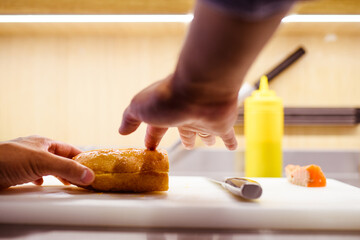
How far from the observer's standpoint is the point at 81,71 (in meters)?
1.28

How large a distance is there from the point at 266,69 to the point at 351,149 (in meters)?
0.47

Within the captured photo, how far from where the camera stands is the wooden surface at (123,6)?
0.94 m

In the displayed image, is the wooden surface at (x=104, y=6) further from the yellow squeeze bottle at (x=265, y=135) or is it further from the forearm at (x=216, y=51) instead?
the forearm at (x=216, y=51)

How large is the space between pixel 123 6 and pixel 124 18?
0.08m

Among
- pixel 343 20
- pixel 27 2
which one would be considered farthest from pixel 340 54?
pixel 27 2

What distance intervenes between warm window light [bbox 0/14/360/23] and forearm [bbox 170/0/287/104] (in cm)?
66

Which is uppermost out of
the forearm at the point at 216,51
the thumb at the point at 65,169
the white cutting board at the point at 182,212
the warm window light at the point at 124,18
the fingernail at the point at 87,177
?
the warm window light at the point at 124,18

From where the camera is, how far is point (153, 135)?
0.60 m

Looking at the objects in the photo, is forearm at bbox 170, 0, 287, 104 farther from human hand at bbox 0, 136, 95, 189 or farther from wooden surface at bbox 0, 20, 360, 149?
wooden surface at bbox 0, 20, 360, 149

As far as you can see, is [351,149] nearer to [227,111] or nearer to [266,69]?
[266,69]

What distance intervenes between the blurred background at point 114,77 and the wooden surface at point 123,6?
0.23 meters

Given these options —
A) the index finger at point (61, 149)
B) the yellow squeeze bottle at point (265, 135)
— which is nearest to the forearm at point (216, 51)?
the index finger at point (61, 149)

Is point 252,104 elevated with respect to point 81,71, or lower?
lower

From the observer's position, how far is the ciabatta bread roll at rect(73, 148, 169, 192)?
0.61m
